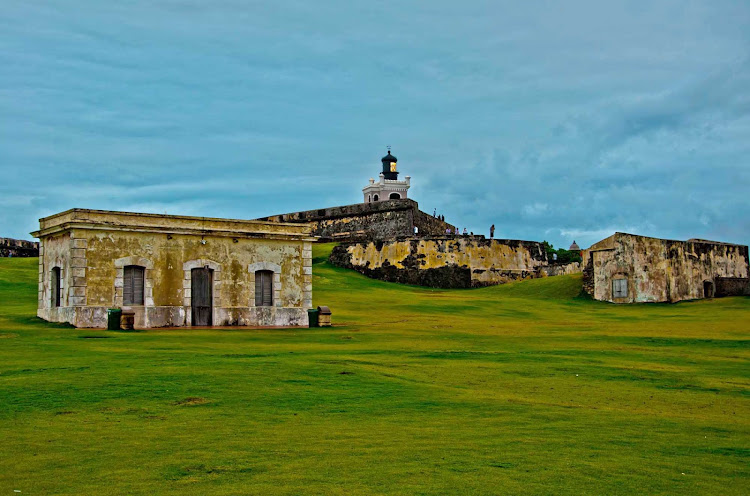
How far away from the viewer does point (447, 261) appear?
53.4 m

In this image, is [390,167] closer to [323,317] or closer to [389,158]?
[389,158]

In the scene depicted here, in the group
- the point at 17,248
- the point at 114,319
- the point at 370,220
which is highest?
the point at 370,220

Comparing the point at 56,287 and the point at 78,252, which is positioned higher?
the point at 78,252

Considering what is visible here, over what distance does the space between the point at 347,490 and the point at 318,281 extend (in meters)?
38.0

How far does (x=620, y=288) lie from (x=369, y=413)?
105ft

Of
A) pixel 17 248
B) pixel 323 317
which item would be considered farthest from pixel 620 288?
pixel 17 248

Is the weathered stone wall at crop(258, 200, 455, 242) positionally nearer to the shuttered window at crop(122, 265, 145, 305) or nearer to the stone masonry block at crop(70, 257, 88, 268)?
the shuttered window at crop(122, 265, 145, 305)

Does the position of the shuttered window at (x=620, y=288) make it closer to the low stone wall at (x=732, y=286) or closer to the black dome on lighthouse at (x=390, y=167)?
the low stone wall at (x=732, y=286)

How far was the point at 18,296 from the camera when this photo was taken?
108 ft

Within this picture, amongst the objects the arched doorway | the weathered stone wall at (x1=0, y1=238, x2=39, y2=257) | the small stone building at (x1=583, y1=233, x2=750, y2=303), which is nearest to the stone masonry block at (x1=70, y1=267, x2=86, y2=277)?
the weathered stone wall at (x1=0, y1=238, x2=39, y2=257)

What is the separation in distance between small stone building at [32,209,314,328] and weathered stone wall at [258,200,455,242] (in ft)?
94.9

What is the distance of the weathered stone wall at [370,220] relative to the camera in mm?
60438

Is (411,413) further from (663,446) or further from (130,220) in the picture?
(130,220)

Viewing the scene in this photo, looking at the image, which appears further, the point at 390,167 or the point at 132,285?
the point at 390,167
